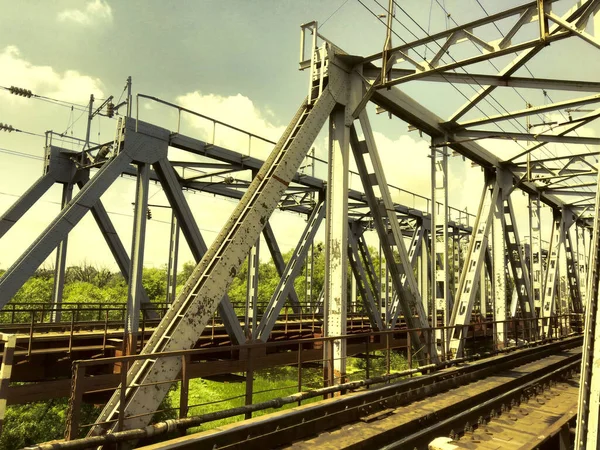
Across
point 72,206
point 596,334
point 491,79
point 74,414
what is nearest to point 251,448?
point 74,414

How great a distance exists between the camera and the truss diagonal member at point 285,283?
13.2m

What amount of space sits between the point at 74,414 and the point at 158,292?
162ft

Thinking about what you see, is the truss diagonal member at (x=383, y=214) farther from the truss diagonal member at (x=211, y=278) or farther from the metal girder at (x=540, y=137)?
the metal girder at (x=540, y=137)

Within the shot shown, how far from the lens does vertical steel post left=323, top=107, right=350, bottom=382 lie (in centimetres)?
902

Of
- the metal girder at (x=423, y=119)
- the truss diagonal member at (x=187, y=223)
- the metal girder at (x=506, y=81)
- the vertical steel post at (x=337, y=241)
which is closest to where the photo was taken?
the vertical steel post at (x=337, y=241)

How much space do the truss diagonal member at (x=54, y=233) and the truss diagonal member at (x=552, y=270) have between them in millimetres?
20685

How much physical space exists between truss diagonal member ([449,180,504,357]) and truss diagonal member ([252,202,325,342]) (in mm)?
5312

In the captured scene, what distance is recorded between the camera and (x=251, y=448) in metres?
5.48

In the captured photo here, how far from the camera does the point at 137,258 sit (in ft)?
35.1

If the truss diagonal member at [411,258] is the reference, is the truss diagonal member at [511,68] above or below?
above

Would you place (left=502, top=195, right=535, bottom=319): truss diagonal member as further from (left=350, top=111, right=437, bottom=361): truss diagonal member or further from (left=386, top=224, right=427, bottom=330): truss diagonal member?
(left=350, top=111, right=437, bottom=361): truss diagonal member

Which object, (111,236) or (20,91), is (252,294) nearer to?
(111,236)

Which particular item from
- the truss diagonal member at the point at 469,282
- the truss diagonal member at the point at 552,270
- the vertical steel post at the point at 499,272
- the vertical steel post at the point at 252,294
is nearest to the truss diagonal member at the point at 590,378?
the truss diagonal member at the point at 469,282

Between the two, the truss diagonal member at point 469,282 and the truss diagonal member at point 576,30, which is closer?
the truss diagonal member at point 576,30
